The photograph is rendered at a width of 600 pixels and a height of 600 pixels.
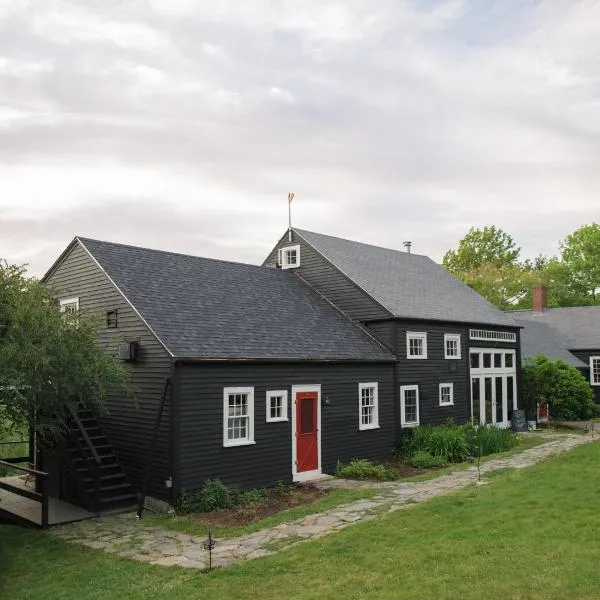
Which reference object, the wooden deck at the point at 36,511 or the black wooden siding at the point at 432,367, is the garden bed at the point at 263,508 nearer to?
the wooden deck at the point at 36,511

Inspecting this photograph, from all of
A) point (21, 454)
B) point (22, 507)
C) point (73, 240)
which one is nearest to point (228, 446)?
point (22, 507)

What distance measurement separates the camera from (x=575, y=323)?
42.4 metres

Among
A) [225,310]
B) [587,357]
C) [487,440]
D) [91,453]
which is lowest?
[487,440]

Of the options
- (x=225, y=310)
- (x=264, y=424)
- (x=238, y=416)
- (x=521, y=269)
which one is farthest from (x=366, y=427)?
(x=521, y=269)

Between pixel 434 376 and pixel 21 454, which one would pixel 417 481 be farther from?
pixel 21 454

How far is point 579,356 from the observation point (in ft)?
131

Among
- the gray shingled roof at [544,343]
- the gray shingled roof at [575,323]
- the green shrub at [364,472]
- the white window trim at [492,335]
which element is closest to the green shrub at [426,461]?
the green shrub at [364,472]

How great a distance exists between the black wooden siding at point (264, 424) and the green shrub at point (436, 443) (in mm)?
611

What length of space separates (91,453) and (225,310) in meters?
5.30

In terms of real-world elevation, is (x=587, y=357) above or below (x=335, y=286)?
below

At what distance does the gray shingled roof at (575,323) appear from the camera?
3984cm

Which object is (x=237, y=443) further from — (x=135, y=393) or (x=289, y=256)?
(x=289, y=256)

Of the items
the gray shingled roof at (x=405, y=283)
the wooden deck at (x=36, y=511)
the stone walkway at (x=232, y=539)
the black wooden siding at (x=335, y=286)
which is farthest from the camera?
the gray shingled roof at (x=405, y=283)

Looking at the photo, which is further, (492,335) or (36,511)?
(492,335)
